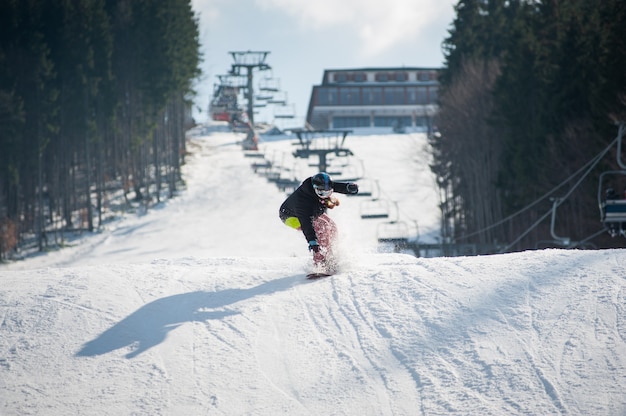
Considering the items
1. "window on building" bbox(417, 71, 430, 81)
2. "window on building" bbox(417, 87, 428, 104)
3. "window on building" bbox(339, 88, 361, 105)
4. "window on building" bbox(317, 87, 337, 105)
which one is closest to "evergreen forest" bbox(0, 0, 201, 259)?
"window on building" bbox(317, 87, 337, 105)

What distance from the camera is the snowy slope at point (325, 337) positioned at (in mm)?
6945

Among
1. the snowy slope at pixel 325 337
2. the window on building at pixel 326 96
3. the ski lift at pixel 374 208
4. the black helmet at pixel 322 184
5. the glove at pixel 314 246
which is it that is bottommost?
the ski lift at pixel 374 208

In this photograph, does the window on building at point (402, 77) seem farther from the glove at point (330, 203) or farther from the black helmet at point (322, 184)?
the black helmet at point (322, 184)

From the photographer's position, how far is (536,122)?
28203mm

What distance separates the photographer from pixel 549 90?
88.9 feet

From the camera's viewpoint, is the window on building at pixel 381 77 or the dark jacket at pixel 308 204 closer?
the dark jacket at pixel 308 204

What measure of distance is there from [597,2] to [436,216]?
16.8m

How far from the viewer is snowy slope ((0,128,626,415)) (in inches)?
273

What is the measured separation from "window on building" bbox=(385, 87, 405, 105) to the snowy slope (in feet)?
227

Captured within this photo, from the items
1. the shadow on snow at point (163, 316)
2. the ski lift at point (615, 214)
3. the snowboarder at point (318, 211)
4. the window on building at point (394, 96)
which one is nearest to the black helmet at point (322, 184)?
the snowboarder at point (318, 211)

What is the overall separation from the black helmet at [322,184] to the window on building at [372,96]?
226ft

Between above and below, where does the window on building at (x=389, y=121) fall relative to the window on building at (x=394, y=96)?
below

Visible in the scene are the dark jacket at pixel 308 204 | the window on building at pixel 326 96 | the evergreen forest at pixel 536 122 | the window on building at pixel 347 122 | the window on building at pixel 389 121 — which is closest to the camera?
the dark jacket at pixel 308 204

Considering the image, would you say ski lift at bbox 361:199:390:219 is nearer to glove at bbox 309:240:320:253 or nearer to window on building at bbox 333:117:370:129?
glove at bbox 309:240:320:253
